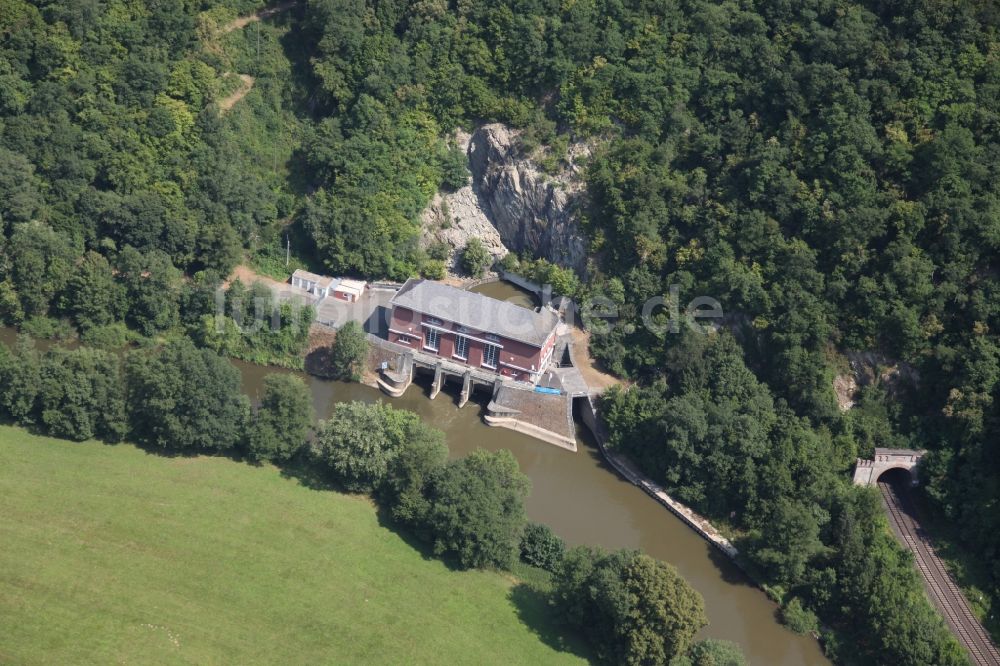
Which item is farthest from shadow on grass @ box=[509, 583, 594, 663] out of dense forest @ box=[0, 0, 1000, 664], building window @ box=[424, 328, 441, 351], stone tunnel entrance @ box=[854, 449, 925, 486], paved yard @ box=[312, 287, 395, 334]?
paved yard @ box=[312, 287, 395, 334]

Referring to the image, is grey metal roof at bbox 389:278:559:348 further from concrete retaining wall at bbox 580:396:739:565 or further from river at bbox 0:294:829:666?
concrete retaining wall at bbox 580:396:739:565

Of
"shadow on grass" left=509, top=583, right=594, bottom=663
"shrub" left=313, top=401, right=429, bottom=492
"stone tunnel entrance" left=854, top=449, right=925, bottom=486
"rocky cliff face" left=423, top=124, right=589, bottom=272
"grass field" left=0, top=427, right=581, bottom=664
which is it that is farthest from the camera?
"rocky cliff face" left=423, top=124, right=589, bottom=272

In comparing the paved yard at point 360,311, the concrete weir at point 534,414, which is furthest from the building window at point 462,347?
the paved yard at point 360,311

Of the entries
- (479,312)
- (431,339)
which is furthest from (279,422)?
(479,312)

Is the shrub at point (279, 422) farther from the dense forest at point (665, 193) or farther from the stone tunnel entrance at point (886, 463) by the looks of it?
the stone tunnel entrance at point (886, 463)

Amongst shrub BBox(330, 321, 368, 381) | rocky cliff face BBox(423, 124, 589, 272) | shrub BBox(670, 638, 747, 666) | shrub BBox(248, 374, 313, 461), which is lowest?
shrub BBox(670, 638, 747, 666)

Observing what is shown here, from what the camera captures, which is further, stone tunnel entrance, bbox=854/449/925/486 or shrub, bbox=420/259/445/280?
shrub, bbox=420/259/445/280
